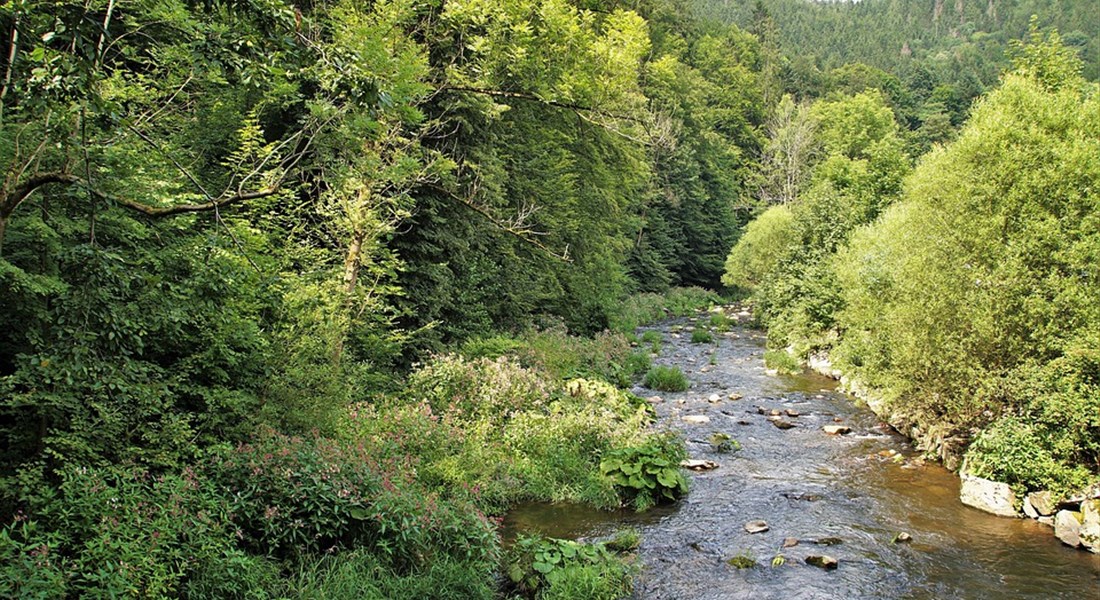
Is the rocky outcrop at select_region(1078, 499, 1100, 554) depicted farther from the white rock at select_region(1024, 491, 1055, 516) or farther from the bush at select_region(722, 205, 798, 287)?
the bush at select_region(722, 205, 798, 287)

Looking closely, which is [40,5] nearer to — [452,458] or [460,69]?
[452,458]

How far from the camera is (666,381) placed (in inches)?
725

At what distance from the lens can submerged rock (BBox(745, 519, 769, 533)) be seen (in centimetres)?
934

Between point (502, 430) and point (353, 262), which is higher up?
point (353, 262)

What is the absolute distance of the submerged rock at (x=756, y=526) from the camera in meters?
9.34


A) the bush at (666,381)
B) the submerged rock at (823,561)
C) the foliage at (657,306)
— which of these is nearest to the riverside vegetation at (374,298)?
the bush at (666,381)

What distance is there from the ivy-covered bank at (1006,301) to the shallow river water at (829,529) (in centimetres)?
105

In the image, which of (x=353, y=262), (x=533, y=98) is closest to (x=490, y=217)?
(x=353, y=262)

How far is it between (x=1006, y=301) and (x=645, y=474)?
6684 millimetres

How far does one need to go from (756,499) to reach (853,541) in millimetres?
1718

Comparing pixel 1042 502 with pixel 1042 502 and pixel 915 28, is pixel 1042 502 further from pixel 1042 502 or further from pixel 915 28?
pixel 915 28

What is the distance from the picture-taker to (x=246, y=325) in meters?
6.98

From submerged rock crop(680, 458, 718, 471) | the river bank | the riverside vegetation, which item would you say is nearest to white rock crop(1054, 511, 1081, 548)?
the river bank

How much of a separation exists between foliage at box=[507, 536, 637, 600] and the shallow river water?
0.33 m
